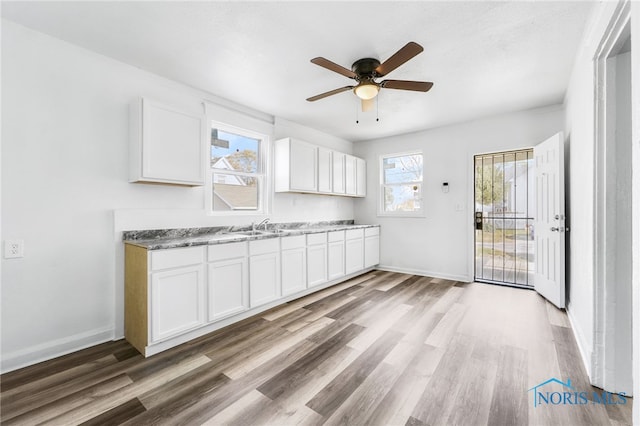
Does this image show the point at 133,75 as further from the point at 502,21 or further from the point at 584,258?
the point at 584,258

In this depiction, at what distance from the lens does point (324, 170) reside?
4.50 m

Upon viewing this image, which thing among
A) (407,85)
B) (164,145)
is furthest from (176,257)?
(407,85)

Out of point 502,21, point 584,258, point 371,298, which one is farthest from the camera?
point 371,298

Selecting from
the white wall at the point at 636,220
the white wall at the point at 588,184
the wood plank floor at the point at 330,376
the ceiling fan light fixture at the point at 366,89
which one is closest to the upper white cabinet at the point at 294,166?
the ceiling fan light fixture at the point at 366,89

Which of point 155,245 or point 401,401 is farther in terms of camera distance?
point 155,245

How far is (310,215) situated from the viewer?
4734mm

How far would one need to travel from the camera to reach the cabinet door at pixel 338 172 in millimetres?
4699

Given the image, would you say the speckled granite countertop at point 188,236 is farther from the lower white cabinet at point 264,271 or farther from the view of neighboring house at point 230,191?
the view of neighboring house at point 230,191

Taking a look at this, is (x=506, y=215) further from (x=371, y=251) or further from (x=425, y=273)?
(x=371, y=251)

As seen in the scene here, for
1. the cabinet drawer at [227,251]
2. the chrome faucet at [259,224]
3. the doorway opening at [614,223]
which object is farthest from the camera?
the chrome faucet at [259,224]

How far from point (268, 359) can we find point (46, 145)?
246cm

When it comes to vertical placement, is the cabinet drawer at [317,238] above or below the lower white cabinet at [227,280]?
above

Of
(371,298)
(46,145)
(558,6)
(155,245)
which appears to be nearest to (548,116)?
(558,6)

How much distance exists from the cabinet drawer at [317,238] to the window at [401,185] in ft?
5.86
